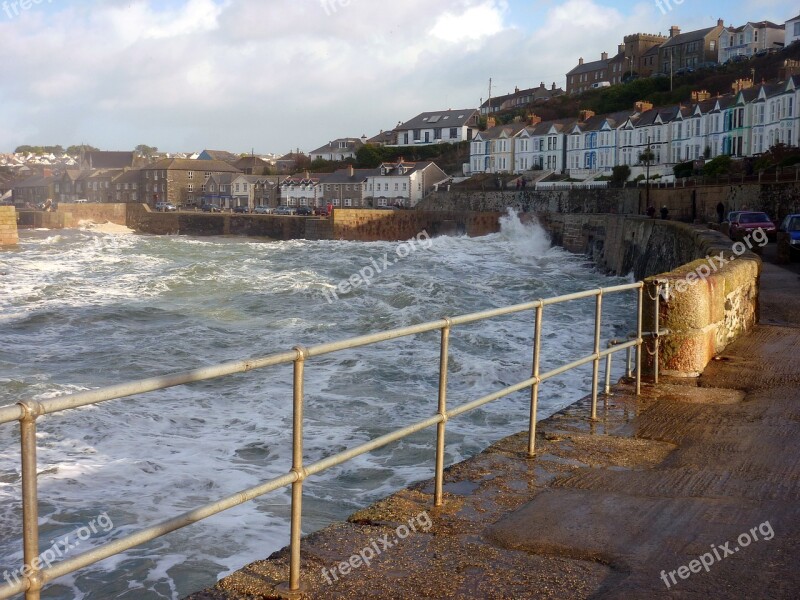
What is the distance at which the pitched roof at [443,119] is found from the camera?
103 meters

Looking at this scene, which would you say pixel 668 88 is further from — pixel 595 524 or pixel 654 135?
pixel 595 524

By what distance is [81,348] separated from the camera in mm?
14781

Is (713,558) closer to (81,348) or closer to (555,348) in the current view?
(555,348)

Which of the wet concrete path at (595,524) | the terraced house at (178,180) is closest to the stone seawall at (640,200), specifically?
the wet concrete path at (595,524)

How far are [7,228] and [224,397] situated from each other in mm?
45019

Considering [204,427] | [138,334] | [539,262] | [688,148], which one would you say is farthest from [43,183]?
[204,427]

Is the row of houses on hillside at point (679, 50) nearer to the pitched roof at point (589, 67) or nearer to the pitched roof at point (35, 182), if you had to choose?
the pitched roof at point (589, 67)

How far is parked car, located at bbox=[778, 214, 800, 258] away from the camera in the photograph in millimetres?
19375

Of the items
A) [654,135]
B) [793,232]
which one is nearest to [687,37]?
[654,135]

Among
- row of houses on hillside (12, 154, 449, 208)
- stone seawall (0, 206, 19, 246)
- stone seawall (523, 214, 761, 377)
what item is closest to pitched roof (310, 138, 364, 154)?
row of houses on hillside (12, 154, 449, 208)

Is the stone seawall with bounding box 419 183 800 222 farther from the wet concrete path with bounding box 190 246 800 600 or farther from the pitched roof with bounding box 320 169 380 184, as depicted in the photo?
the wet concrete path with bounding box 190 246 800 600

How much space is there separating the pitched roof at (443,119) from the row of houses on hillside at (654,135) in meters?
11.7

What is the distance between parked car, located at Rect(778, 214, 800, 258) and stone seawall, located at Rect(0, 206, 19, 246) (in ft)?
143

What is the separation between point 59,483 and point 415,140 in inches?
4100
